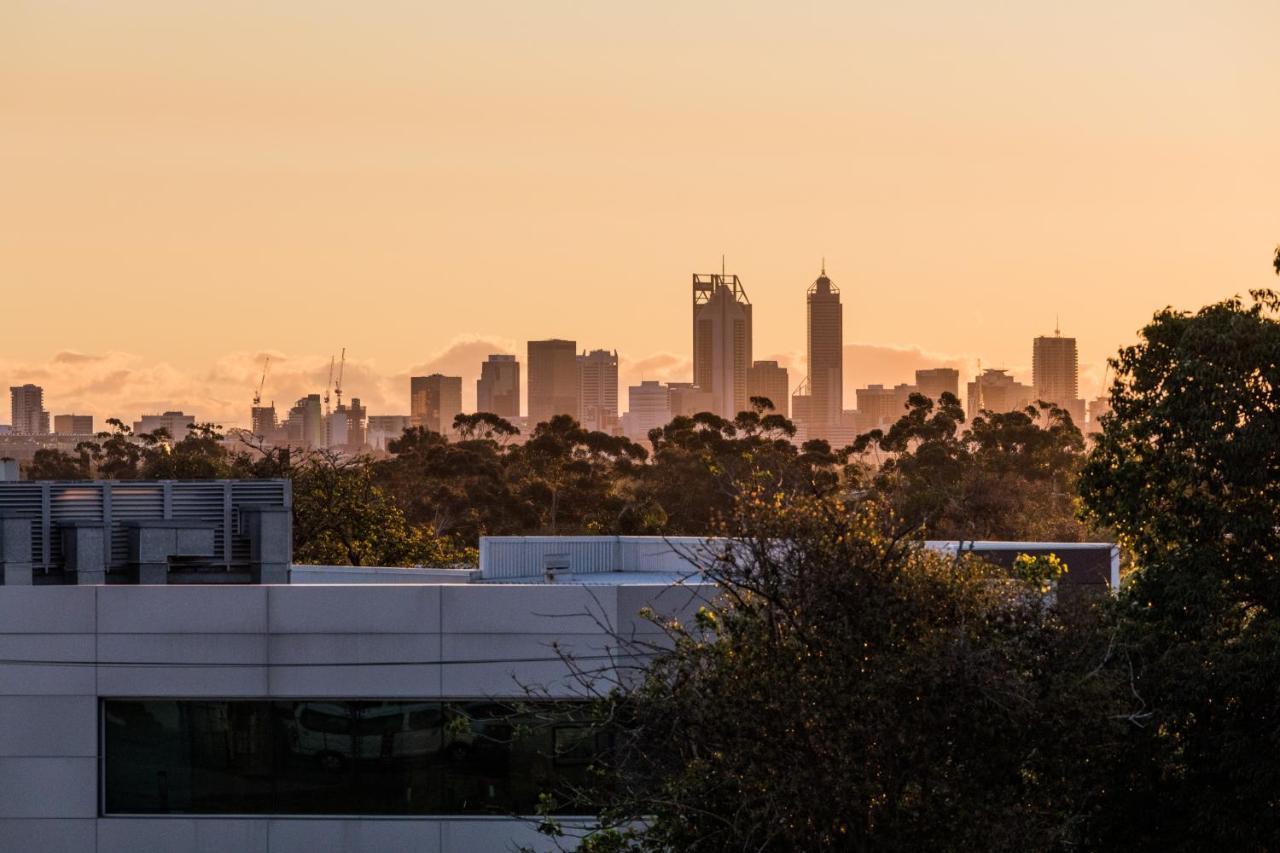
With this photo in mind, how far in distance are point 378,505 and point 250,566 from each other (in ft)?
104

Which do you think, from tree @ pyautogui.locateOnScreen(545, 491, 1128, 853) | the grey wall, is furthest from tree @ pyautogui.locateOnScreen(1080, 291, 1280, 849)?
Result: the grey wall

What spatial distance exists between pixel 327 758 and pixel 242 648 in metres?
2.08

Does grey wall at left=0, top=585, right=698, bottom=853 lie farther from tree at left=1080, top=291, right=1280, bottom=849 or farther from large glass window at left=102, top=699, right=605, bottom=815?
tree at left=1080, top=291, right=1280, bottom=849

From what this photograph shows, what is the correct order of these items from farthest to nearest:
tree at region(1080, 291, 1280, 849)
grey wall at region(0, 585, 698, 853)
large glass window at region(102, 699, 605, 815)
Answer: large glass window at region(102, 699, 605, 815) < grey wall at region(0, 585, 698, 853) < tree at region(1080, 291, 1280, 849)

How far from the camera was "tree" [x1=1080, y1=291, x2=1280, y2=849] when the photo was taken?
25.8 meters

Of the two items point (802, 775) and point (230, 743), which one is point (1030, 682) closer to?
point (802, 775)

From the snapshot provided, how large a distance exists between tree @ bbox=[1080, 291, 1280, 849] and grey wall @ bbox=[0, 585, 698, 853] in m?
7.16

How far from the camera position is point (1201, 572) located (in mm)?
27297

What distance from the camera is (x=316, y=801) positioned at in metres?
27.7

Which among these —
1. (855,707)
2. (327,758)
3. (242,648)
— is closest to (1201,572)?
(855,707)

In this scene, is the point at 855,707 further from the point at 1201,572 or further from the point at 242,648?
the point at 242,648

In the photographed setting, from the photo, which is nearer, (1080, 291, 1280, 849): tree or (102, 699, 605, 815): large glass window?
(1080, 291, 1280, 849): tree

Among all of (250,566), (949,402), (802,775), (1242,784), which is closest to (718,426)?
(949,402)

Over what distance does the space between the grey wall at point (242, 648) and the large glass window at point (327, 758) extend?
0.32 metres
